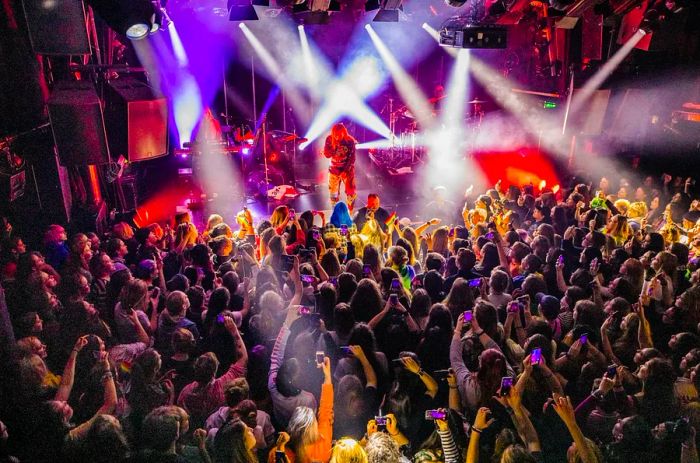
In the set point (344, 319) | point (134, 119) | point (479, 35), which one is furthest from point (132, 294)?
point (479, 35)

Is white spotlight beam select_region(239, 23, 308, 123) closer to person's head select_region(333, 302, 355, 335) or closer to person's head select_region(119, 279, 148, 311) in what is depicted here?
person's head select_region(119, 279, 148, 311)

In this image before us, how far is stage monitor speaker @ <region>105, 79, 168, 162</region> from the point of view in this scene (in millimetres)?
4473

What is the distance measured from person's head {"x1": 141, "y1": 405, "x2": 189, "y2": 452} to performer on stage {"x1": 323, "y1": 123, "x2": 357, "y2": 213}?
6644 millimetres

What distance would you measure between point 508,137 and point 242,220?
7491 mm

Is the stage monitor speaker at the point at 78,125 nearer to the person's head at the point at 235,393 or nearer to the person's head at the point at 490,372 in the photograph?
the person's head at the point at 235,393

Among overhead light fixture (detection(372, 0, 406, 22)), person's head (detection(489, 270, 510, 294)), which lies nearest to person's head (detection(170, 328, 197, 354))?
person's head (detection(489, 270, 510, 294))

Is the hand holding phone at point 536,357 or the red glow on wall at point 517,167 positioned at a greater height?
the hand holding phone at point 536,357

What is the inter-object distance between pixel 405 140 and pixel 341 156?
12.0 ft

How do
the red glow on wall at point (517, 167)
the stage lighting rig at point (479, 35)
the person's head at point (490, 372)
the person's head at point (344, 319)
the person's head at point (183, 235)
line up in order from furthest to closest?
the red glow on wall at point (517, 167)
the stage lighting rig at point (479, 35)
the person's head at point (183, 235)
the person's head at point (344, 319)
the person's head at point (490, 372)

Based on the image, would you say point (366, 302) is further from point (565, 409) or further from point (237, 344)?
point (565, 409)

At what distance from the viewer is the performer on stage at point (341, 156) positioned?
852 cm

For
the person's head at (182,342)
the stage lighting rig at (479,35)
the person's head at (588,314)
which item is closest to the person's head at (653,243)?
the person's head at (588,314)

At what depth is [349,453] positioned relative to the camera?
2221 millimetres

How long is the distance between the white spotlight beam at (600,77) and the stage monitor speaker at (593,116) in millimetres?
80
